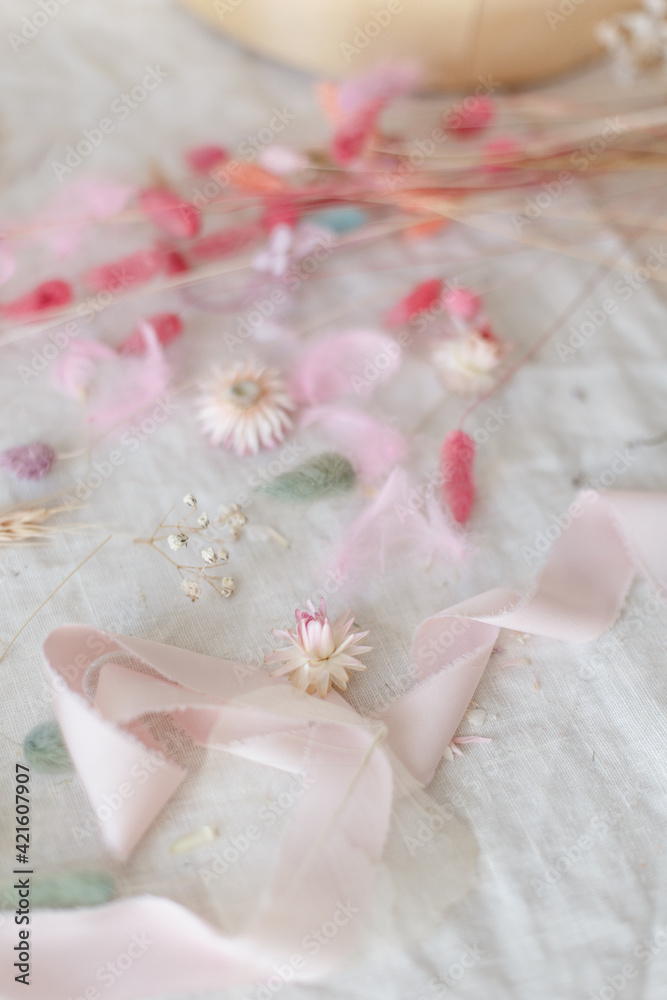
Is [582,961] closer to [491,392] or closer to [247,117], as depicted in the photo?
[491,392]

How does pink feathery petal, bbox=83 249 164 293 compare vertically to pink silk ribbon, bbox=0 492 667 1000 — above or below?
above

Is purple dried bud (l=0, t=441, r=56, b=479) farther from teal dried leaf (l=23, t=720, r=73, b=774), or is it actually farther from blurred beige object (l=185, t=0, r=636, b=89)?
blurred beige object (l=185, t=0, r=636, b=89)

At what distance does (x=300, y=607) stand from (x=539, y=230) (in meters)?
0.58

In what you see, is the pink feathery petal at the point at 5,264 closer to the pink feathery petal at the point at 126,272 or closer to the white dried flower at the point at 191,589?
the pink feathery petal at the point at 126,272

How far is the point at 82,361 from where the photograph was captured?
79 centimetres

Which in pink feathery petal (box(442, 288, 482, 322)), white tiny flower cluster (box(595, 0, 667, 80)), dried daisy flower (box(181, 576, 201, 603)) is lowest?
dried daisy flower (box(181, 576, 201, 603))

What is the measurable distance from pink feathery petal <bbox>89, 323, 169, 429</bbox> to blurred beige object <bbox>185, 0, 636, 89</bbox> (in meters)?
0.47

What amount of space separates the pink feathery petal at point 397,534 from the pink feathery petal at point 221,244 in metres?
0.34

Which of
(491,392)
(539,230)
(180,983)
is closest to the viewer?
(180,983)

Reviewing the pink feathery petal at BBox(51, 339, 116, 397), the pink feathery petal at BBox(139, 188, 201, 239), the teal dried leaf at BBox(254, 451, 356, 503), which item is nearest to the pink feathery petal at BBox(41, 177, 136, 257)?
the pink feathery petal at BBox(139, 188, 201, 239)

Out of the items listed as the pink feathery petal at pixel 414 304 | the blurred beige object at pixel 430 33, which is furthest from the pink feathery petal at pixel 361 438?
the blurred beige object at pixel 430 33

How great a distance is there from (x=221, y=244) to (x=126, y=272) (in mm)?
106

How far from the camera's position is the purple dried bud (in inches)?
27.9

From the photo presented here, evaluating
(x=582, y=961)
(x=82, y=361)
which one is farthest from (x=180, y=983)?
Answer: (x=82, y=361)
